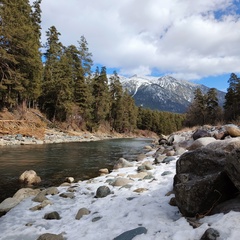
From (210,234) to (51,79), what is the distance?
37.6 m

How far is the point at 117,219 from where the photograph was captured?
4.19 m

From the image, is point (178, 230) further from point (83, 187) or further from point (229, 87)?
point (229, 87)

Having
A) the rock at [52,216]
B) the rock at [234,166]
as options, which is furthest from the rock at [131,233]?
the rock at [52,216]

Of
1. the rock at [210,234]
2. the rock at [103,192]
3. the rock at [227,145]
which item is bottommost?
the rock at [103,192]

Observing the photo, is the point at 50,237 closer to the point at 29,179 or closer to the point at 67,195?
the point at 67,195

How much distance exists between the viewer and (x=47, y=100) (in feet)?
129

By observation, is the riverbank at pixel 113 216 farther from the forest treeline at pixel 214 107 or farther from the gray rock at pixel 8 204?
the forest treeline at pixel 214 107

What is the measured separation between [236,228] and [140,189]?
9.50 ft

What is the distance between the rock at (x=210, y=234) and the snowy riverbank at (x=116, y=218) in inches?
3.1

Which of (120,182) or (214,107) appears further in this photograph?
(214,107)

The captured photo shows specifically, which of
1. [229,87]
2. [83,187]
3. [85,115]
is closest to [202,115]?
[229,87]

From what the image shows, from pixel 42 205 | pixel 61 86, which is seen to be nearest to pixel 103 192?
pixel 42 205

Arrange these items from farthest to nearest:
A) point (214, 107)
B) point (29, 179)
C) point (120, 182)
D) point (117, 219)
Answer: point (214, 107), point (29, 179), point (120, 182), point (117, 219)

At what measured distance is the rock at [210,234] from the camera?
2901 mm
